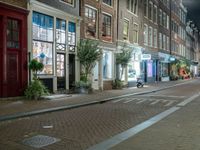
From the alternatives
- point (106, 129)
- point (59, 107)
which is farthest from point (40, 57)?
point (106, 129)

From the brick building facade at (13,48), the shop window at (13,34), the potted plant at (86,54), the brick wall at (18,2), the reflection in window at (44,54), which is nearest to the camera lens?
the brick building facade at (13,48)

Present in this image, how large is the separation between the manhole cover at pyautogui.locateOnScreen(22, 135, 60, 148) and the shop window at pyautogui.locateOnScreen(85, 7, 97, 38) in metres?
16.3

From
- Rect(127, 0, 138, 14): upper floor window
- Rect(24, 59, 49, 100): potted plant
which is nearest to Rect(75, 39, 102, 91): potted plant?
Rect(24, 59, 49, 100): potted plant

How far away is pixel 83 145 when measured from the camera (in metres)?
7.76

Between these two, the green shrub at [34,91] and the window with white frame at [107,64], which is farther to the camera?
the window with white frame at [107,64]

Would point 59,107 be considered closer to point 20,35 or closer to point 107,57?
point 20,35

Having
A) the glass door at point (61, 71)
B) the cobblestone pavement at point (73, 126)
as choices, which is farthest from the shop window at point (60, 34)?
the cobblestone pavement at point (73, 126)

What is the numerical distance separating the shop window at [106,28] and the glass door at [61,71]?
6464 mm

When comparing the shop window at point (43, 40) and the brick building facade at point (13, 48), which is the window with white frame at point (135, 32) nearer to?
the shop window at point (43, 40)

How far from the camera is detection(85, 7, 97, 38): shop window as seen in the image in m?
24.4

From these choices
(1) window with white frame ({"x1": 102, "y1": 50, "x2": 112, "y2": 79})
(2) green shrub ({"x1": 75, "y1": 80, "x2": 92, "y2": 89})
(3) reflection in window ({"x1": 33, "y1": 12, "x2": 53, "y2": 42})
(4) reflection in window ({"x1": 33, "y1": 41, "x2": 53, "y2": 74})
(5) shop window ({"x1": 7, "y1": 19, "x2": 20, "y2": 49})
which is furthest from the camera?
(1) window with white frame ({"x1": 102, "y1": 50, "x2": 112, "y2": 79})

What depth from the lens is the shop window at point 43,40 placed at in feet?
61.2

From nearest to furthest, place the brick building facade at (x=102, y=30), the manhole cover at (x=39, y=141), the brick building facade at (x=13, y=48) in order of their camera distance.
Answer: the manhole cover at (x=39, y=141), the brick building facade at (x=13, y=48), the brick building facade at (x=102, y=30)

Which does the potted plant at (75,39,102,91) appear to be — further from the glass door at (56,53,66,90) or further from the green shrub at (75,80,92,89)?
the glass door at (56,53,66,90)
